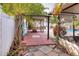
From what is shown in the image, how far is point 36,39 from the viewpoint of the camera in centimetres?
262

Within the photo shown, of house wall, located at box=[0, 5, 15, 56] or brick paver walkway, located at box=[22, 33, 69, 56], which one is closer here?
house wall, located at box=[0, 5, 15, 56]

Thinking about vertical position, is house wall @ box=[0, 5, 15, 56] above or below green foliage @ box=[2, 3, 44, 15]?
below

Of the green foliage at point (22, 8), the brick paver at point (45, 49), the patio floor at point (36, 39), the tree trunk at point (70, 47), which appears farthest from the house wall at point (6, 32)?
the tree trunk at point (70, 47)

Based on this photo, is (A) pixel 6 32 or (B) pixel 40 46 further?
(B) pixel 40 46

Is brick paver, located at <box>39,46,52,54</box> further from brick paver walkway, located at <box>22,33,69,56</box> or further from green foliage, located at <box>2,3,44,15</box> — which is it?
green foliage, located at <box>2,3,44,15</box>

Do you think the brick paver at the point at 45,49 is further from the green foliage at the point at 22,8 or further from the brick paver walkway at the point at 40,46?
the green foliage at the point at 22,8

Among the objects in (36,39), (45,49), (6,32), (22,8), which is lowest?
(45,49)

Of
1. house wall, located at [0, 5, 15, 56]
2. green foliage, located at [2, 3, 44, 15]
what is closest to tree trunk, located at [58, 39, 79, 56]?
green foliage, located at [2, 3, 44, 15]

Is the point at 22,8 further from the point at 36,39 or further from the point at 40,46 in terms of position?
the point at 40,46

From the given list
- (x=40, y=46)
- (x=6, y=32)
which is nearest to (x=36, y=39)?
(x=40, y=46)

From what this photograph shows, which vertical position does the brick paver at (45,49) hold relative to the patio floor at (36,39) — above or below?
below

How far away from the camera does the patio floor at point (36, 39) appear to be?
2580 mm

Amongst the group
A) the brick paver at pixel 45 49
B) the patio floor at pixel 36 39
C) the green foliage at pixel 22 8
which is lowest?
the brick paver at pixel 45 49

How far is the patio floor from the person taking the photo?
258 centimetres
